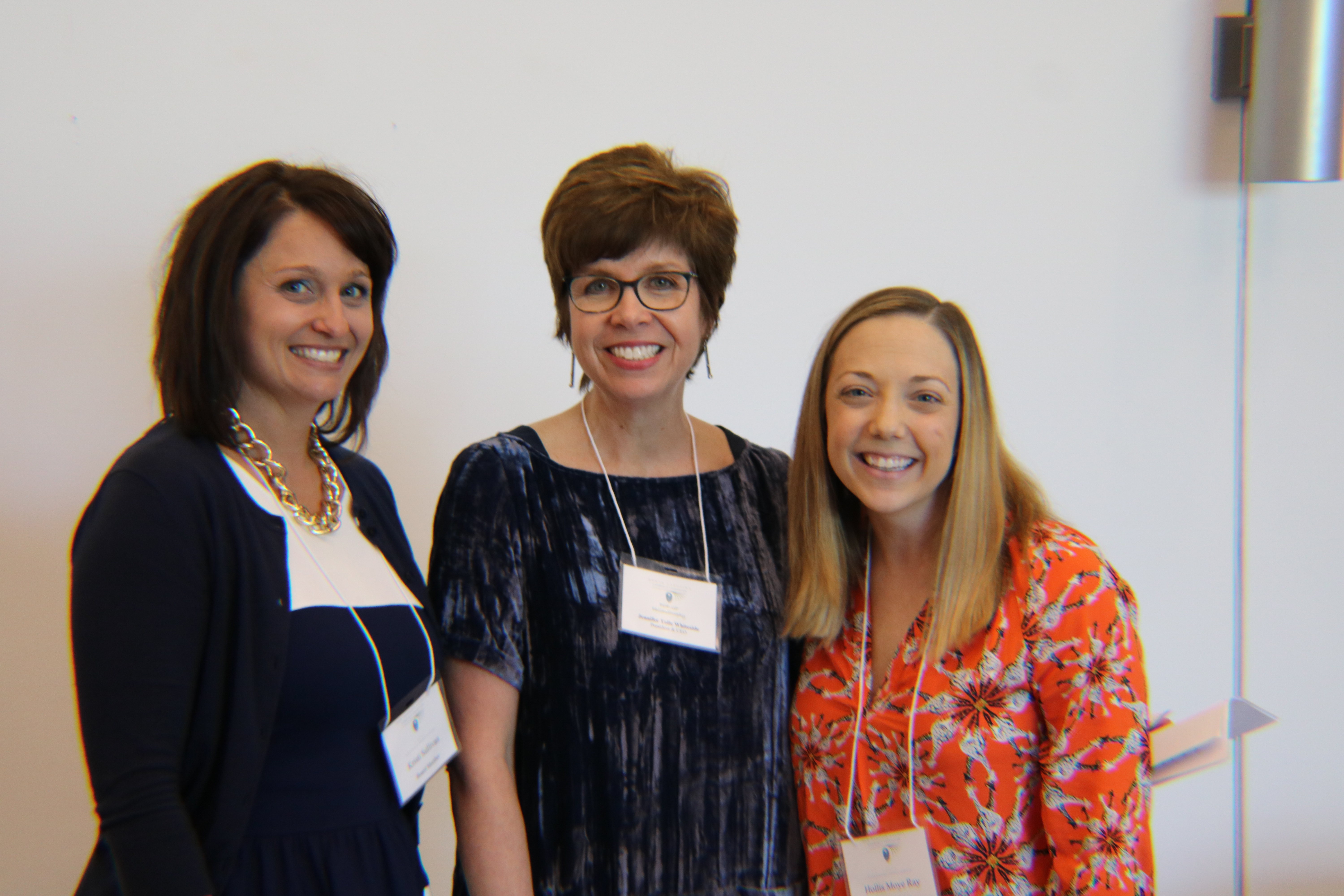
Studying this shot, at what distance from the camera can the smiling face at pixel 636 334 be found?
4.98 ft

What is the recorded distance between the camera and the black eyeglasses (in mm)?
1528

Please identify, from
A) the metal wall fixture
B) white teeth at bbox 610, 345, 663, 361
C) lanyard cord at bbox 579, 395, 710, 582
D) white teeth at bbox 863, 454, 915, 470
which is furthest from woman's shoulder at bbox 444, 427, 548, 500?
the metal wall fixture

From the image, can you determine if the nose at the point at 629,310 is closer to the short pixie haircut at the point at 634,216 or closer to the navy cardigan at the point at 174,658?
the short pixie haircut at the point at 634,216

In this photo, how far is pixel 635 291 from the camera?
1528mm

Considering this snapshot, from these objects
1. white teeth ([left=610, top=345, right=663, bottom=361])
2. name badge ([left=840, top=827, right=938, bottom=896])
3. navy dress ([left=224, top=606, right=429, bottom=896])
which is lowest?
name badge ([left=840, top=827, right=938, bottom=896])

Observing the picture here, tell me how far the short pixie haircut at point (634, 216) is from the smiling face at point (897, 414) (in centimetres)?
30

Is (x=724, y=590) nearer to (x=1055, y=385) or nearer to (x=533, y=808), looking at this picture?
(x=533, y=808)

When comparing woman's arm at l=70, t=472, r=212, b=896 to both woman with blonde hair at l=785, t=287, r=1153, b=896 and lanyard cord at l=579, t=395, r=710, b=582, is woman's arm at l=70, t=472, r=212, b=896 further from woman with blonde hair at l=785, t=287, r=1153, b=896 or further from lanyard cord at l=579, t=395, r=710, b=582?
woman with blonde hair at l=785, t=287, r=1153, b=896

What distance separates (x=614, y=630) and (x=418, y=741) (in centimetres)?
34

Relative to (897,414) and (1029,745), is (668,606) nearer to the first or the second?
(897,414)

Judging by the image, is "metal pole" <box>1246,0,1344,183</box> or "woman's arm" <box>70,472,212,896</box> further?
"metal pole" <box>1246,0,1344,183</box>

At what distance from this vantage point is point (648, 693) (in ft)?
4.88

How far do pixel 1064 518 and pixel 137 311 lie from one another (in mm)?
2645

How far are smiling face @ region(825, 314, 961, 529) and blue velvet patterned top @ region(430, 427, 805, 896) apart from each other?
1.10 feet
